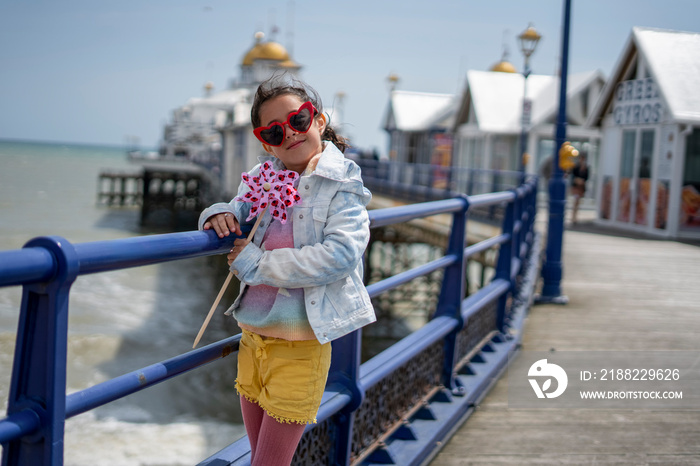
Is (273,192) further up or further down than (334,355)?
further up

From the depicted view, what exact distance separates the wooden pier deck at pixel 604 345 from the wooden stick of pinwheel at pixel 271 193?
188 centimetres

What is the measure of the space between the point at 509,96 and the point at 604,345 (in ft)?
72.0

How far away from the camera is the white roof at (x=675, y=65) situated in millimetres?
14938

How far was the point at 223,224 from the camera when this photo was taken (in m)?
1.97

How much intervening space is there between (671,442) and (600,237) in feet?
37.0

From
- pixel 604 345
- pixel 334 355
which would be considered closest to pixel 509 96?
pixel 604 345

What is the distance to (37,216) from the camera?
59062 mm

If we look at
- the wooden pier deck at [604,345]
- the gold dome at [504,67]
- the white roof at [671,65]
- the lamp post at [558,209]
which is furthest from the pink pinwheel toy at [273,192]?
the gold dome at [504,67]

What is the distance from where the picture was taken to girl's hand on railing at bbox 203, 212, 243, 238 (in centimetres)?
196

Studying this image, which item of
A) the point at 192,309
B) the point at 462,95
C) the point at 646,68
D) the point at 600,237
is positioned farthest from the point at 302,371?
the point at 462,95

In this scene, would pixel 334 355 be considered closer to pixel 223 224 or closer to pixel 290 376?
pixel 290 376

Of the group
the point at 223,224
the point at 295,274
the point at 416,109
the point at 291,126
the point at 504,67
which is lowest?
the point at 295,274

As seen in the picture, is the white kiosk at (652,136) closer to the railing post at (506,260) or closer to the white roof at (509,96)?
the white roof at (509,96)

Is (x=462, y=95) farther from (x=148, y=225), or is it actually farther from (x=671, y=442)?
(x=148, y=225)
